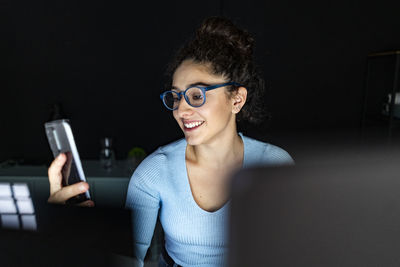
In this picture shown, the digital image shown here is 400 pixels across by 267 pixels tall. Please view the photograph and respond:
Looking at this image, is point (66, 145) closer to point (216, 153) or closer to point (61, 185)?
point (61, 185)

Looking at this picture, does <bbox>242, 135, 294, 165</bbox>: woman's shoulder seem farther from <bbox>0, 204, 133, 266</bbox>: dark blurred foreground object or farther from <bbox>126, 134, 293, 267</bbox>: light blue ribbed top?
<bbox>0, 204, 133, 266</bbox>: dark blurred foreground object

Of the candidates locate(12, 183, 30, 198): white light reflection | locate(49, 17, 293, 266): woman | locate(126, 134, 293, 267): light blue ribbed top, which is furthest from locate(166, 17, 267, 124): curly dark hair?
locate(12, 183, 30, 198): white light reflection

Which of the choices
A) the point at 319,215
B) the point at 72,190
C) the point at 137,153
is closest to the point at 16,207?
the point at 72,190

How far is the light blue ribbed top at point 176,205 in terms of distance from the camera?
39.1 inches

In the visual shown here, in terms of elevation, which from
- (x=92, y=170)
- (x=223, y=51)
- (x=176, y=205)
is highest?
(x=223, y=51)

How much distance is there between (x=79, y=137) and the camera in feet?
8.97

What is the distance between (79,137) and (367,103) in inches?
110

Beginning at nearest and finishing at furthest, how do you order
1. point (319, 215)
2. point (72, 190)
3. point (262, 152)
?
point (319, 215) → point (72, 190) → point (262, 152)

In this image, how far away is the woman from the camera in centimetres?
102

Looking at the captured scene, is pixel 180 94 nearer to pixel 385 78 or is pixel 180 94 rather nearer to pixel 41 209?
pixel 41 209

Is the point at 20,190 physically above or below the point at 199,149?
above

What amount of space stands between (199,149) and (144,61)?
5.33 ft

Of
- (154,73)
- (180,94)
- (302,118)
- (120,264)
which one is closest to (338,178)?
(120,264)

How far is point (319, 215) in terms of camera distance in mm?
274
